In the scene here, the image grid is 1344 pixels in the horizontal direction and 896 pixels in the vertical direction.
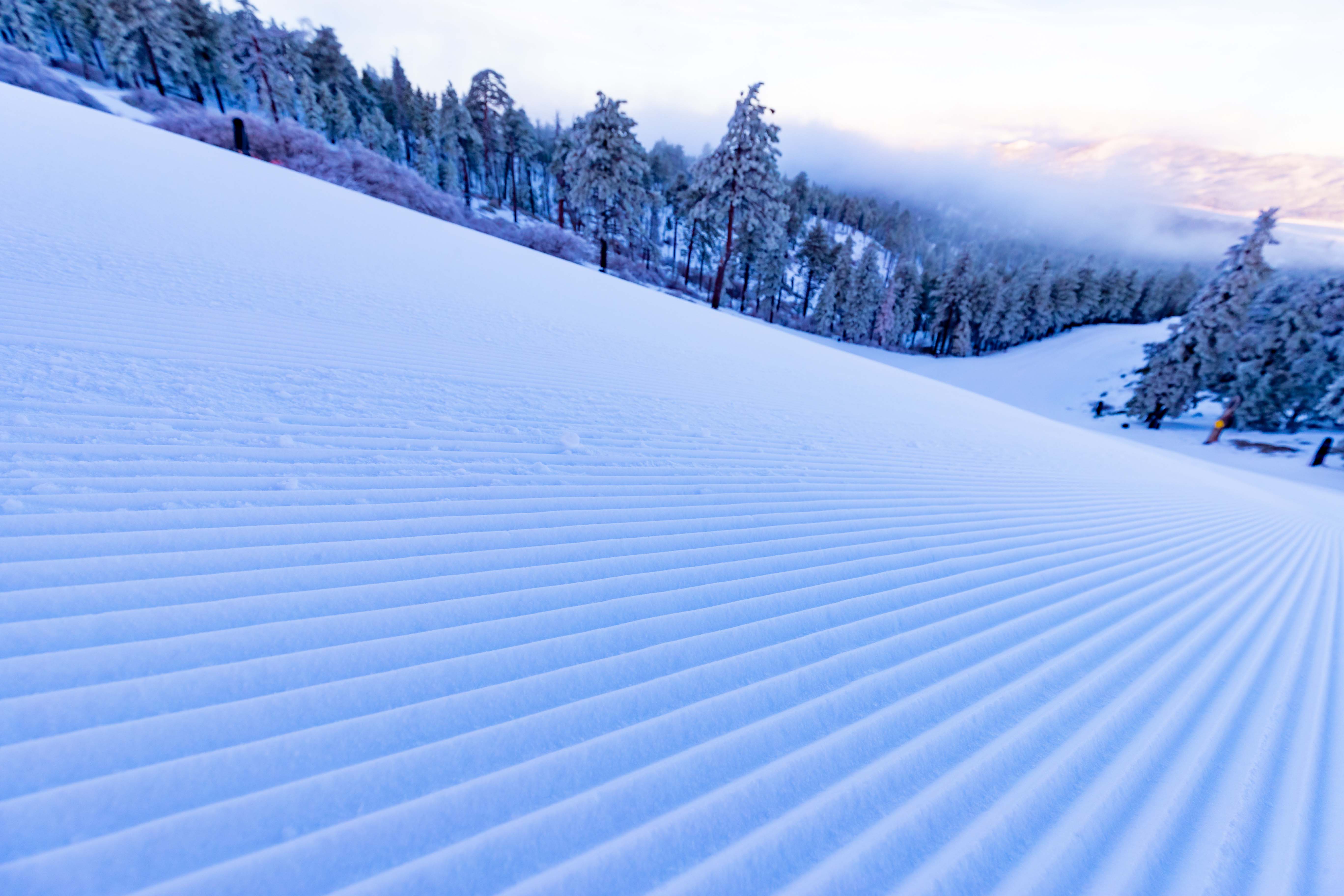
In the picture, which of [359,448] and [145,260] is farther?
[145,260]

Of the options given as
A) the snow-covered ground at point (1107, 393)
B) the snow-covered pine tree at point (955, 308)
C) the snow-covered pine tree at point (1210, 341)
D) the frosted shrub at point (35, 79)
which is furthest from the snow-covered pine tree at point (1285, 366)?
the frosted shrub at point (35, 79)

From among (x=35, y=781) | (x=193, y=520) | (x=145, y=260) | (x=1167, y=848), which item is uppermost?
(x=145, y=260)

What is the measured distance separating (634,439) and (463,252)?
8599 millimetres

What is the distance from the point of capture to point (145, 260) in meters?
4.83

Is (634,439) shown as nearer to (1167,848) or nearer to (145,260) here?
(1167,848)

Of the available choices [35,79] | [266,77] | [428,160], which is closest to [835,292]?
[428,160]

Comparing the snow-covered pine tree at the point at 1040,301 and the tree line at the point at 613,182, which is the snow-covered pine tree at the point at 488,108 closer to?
the tree line at the point at 613,182

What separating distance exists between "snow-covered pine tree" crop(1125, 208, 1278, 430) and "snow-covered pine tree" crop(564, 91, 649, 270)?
23.1 meters

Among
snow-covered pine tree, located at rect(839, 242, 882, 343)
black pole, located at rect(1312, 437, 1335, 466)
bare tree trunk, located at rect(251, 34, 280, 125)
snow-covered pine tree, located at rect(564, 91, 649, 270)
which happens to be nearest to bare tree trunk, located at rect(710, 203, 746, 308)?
snow-covered pine tree, located at rect(564, 91, 649, 270)

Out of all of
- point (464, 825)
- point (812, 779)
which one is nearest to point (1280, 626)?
point (812, 779)

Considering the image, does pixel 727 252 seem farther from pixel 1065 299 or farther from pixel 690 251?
pixel 1065 299

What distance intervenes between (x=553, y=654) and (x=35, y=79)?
1362 inches

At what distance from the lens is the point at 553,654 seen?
1664mm

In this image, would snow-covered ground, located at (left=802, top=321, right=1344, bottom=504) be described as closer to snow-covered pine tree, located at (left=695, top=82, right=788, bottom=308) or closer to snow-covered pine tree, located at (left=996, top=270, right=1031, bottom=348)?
snow-covered pine tree, located at (left=996, top=270, right=1031, bottom=348)
